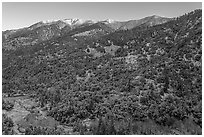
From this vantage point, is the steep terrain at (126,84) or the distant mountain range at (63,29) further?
the distant mountain range at (63,29)

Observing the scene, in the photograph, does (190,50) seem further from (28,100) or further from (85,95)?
(28,100)

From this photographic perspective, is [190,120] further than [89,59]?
No

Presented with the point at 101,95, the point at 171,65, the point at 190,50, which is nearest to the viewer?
the point at 101,95

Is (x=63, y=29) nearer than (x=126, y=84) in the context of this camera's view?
No

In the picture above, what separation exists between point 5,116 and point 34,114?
2451 mm

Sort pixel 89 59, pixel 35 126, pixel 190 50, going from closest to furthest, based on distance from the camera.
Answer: pixel 35 126, pixel 190 50, pixel 89 59

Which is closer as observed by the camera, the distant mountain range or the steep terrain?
the steep terrain

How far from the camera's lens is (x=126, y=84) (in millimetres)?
29875

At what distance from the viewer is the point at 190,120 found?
73.6 feet

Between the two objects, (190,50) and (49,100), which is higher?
(190,50)

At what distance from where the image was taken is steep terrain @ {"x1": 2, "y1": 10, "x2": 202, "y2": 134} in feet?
73.5

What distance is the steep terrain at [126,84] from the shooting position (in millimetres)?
22406

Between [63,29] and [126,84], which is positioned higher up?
[63,29]

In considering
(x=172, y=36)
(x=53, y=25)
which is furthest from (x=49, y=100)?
(x=53, y=25)
